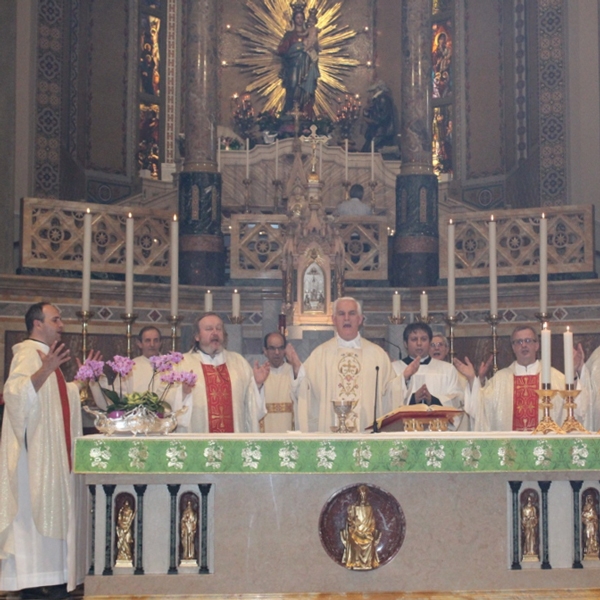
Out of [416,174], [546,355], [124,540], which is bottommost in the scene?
[124,540]

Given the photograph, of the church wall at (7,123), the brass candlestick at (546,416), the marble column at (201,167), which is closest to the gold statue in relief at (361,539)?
the brass candlestick at (546,416)

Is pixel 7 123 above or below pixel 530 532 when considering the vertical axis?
above

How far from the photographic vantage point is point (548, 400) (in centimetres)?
615

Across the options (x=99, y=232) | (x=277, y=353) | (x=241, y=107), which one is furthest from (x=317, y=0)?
(x=277, y=353)

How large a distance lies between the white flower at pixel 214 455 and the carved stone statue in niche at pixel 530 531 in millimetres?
1643

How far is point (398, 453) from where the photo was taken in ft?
19.0

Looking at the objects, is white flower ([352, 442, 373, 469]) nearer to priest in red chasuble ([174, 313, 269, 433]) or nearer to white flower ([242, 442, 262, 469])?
white flower ([242, 442, 262, 469])

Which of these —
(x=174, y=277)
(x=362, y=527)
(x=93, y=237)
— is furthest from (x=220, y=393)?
(x=93, y=237)

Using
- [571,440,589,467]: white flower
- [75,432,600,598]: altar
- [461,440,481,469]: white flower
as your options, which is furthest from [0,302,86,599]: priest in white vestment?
[571,440,589,467]: white flower

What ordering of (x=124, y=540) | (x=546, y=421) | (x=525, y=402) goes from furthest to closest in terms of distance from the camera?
(x=525, y=402)
(x=546, y=421)
(x=124, y=540)

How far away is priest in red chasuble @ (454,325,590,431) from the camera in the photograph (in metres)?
7.32

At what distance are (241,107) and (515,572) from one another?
34.3 ft

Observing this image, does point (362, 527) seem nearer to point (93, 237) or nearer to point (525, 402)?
point (525, 402)

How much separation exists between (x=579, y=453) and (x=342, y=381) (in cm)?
213
